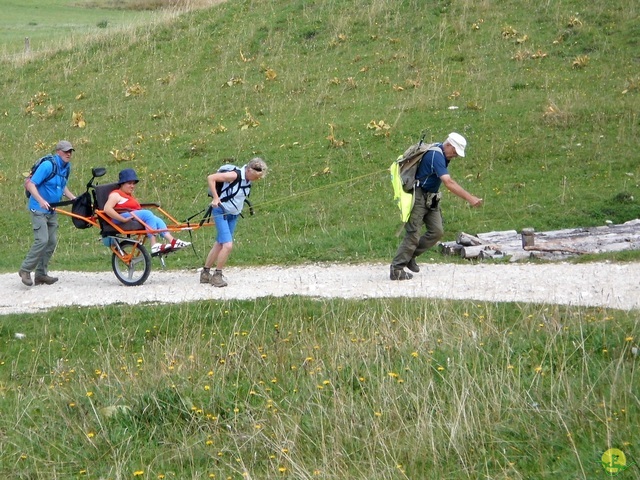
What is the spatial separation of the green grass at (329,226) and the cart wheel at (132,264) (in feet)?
4.62

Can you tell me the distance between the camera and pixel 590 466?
6.05m

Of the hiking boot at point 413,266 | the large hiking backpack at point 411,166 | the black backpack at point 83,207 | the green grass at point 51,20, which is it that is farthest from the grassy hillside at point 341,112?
the green grass at point 51,20

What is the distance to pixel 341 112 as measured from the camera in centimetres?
2120

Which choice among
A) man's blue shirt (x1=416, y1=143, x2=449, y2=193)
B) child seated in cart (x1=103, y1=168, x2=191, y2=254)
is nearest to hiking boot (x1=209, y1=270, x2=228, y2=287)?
child seated in cart (x1=103, y1=168, x2=191, y2=254)

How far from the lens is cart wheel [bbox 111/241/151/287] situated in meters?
12.6

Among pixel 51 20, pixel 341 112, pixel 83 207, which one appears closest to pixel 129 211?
pixel 83 207

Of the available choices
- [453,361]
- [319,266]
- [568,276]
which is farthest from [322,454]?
[319,266]

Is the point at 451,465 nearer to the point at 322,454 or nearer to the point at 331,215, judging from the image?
the point at 322,454

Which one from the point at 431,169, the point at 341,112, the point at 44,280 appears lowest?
the point at 44,280

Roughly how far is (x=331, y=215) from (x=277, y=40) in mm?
10720

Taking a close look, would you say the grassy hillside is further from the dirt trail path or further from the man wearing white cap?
the man wearing white cap

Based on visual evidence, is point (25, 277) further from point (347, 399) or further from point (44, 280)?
point (347, 399)

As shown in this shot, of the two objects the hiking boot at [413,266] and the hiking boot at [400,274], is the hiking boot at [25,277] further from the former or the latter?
the hiking boot at [413,266]

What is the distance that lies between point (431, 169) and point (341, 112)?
32.6ft
